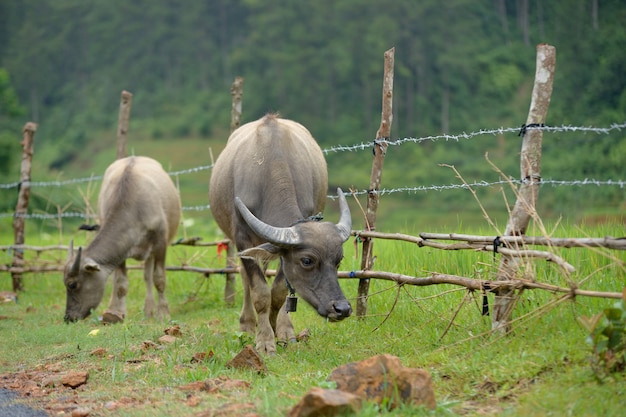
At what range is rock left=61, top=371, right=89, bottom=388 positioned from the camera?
5.80 metres

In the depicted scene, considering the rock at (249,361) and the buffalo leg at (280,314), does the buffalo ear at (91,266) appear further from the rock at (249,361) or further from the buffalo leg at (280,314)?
the rock at (249,361)

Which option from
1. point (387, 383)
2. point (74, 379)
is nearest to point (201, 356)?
point (74, 379)

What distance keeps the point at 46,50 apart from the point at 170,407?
57.2 m

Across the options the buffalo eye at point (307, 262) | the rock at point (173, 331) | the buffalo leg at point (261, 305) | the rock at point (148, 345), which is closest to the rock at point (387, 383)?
the buffalo eye at point (307, 262)

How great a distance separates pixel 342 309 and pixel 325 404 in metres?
1.89

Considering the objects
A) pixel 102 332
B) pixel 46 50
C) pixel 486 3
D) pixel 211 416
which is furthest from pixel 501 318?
pixel 46 50

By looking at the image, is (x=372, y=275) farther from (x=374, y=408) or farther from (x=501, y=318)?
(x=374, y=408)

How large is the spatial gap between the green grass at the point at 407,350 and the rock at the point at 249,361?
3.0 inches

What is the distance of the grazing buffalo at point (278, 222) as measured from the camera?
6.27 metres

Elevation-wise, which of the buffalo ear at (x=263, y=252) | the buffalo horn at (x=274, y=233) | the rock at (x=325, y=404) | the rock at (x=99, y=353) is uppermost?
the buffalo horn at (x=274, y=233)

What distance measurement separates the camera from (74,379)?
5.83 meters

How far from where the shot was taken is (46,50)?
57688 millimetres

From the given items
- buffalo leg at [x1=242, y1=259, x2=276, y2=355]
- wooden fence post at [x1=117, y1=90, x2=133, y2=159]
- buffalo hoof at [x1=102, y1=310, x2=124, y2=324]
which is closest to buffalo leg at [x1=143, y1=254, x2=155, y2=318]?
buffalo hoof at [x1=102, y1=310, x2=124, y2=324]

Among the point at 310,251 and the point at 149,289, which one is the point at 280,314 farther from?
the point at 149,289
